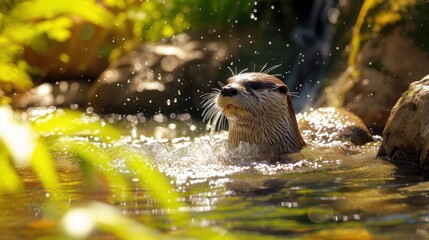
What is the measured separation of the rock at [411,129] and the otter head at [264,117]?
0.74 metres

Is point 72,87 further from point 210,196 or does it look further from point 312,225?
point 312,225

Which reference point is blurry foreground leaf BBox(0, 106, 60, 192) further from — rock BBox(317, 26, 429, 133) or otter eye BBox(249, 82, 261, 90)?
rock BBox(317, 26, 429, 133)

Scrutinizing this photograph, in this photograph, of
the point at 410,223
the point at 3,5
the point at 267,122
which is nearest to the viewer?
the point at 3,5

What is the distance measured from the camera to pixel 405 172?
403 cm

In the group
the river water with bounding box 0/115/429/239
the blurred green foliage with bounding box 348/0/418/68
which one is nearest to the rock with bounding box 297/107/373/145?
the river water with bounding box 0/115/429/239

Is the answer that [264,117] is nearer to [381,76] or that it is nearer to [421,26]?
[381,76]

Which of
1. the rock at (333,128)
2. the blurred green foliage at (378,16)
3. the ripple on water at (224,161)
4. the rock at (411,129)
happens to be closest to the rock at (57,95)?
the blurred green foliage at (378,16)

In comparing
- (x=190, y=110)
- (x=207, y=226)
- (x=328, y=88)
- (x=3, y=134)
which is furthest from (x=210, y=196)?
(x=190, y=110)

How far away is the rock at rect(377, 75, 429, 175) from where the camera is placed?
4.26 meters

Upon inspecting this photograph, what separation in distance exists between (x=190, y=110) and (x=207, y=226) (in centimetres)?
617

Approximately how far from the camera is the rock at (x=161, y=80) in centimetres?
886

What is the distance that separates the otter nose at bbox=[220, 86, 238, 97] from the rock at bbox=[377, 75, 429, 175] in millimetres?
993

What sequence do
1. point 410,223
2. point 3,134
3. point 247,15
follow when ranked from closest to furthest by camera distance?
point 3,134 → point 410,223 → point 247,15

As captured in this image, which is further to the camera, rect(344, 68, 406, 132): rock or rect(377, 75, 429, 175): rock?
rect(344, 68, 406, 132): rock
